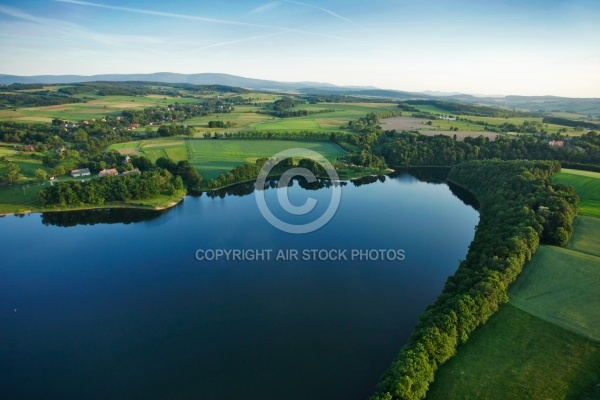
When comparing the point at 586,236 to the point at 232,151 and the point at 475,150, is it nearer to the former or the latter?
the point at 475,150

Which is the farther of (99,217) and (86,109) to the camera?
(86,109)

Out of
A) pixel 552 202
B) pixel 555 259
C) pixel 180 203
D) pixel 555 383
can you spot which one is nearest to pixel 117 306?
pixel 180 203

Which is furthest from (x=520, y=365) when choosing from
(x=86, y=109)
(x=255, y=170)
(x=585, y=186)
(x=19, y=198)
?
(x=86, y=109)

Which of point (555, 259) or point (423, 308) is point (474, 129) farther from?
point (423, 308)

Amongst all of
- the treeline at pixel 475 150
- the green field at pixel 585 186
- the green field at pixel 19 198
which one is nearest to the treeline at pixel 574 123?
the treeline at pixel 475 150

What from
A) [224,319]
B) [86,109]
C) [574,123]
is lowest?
[224,319]

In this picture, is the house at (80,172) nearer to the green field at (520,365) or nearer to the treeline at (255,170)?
the treeline at (255,170)
